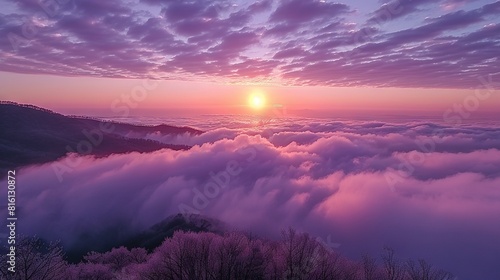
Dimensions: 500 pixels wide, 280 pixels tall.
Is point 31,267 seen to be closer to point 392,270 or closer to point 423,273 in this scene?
point 423,273

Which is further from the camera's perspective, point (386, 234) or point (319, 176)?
point (319, 176)

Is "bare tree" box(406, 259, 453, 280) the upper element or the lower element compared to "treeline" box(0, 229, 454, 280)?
lower

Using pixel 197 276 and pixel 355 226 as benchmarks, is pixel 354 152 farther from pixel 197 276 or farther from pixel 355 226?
pixel 197 276

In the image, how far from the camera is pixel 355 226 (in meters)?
95.2

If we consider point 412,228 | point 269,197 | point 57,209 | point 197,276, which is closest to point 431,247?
point 412,228

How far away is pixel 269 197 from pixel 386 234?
41.1 m

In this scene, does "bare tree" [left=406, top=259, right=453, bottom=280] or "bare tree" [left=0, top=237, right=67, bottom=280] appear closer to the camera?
"bare tree" [left=0, top=237, right=67, bottom=280]

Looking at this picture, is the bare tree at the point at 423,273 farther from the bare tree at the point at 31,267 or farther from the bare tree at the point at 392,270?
the bare tree at the point at 31,267

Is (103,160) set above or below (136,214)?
above

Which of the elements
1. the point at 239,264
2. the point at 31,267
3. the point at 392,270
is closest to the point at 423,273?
the point at 392,270

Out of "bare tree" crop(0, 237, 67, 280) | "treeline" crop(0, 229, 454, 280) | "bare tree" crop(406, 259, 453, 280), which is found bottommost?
"bare tree" crop(406, 259, 453, 280)

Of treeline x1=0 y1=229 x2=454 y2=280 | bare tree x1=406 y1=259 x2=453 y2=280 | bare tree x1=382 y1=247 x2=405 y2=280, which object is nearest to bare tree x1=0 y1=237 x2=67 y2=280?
treeline x1=0 y1=229 x2=454 y2=280

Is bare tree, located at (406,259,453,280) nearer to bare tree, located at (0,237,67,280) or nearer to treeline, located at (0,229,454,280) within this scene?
treeline, located at (0,229,454,280)

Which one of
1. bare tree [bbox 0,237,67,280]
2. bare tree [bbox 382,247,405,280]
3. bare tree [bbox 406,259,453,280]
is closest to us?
bare tree [bbox 0,237,67,280]
